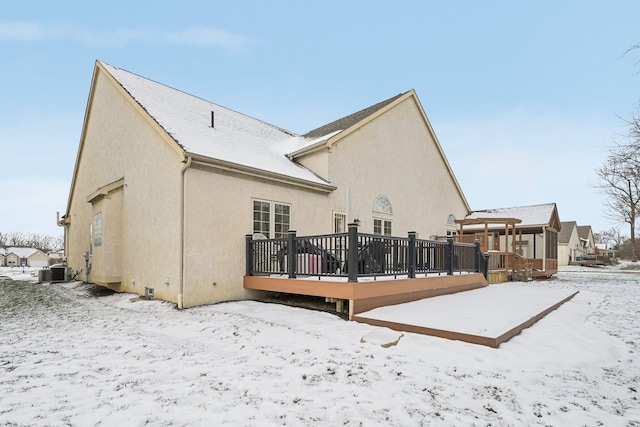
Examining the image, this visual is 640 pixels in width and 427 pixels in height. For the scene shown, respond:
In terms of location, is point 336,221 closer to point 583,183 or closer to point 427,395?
point 427,395

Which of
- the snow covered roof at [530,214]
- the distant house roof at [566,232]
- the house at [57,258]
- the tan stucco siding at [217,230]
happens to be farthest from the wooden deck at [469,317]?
the distant house roof at [566,232]

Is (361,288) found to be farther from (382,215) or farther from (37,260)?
(37,260)

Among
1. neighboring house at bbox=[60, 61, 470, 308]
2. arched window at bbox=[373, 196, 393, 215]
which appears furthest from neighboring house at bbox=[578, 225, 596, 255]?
arched window at bbox=[373, 196, 393, 215]

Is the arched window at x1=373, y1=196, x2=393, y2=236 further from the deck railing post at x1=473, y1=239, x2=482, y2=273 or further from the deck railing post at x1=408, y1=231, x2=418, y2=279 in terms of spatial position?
the deck railing post at x1=408, y1=231, x2=418, y2=279

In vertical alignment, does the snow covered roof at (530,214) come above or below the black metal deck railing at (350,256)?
above

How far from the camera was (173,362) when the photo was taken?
14.8 feet

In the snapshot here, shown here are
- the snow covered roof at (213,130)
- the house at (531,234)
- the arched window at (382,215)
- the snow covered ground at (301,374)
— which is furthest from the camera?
the house at (531,234)

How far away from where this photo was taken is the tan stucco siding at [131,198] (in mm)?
8820

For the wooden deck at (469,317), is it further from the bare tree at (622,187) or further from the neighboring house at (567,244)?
the neighboring house at (567,244)

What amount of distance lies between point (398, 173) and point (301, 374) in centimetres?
1210

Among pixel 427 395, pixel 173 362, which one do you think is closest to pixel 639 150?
pixel 427 395

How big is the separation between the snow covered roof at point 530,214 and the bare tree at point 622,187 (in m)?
3.07

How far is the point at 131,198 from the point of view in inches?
432

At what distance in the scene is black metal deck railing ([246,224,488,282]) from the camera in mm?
7340
